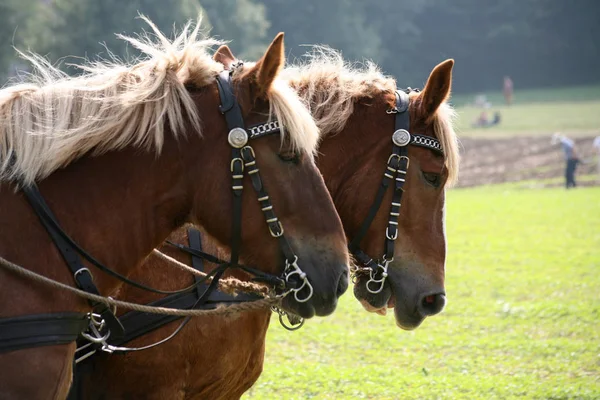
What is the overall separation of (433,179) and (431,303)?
0.71 metres

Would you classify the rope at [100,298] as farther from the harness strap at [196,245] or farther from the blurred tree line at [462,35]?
the blurred tree line at [462,35]

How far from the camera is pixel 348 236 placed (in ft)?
15.5

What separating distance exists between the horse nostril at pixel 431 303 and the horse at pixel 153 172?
4.27ft

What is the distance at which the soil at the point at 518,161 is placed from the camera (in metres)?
32.1

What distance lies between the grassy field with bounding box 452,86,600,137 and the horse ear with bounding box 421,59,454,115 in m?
30.1

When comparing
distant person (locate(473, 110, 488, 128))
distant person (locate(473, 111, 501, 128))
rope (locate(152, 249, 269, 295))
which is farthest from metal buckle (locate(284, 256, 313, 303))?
distant person (locate(473, 110, 488, 128))

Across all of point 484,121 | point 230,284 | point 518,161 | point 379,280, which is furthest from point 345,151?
point 484,121

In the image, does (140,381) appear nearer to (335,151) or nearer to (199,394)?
(199,394)

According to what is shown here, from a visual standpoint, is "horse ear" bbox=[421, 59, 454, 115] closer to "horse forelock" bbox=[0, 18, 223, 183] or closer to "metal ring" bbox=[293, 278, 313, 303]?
"horse forelock" bbox=[0, 18, 223, 183]

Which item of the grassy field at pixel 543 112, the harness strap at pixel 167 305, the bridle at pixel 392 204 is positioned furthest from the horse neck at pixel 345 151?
the grassy field at pixel 543 112

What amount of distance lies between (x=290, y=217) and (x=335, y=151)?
1.48 metres

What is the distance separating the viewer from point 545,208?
77.2 feet

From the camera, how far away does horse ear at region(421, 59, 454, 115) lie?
4.66m

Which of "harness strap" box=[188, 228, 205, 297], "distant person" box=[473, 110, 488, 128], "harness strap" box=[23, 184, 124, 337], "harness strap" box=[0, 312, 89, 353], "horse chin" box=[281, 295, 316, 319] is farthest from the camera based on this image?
"distant person" box=[473, 110, 488, 128]
